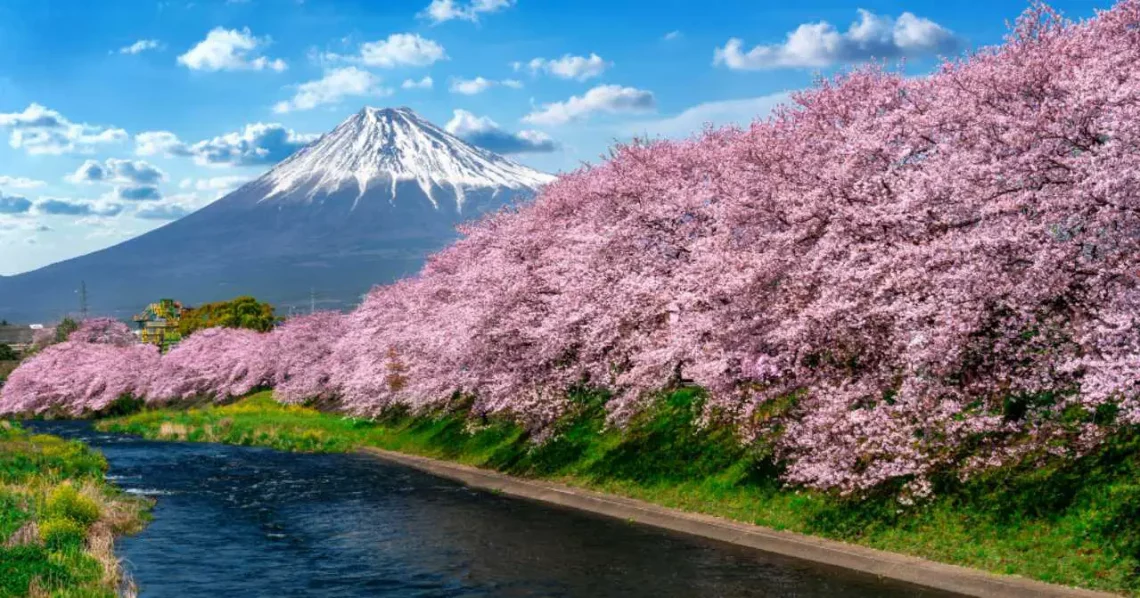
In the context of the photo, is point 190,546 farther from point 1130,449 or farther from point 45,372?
point 45,372

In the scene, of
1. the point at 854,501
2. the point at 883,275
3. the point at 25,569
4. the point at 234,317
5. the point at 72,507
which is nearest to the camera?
the point at 25,569

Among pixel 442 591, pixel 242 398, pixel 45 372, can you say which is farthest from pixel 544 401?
pixel 45 372

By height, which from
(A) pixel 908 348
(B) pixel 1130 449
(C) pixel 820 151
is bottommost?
(B) pixel 1130 449

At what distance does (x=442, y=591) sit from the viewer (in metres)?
21.1

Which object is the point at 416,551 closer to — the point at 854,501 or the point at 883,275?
the point at 854,501

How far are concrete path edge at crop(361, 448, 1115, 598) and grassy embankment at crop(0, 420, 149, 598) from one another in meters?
13.0

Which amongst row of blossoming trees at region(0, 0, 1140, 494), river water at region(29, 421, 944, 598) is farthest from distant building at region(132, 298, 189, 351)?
row of blossoming trees at region(0, 0, 1140, 494)

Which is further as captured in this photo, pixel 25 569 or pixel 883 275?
pixel 883 275

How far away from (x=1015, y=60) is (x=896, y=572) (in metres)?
12.6

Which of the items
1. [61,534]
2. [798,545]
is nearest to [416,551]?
[61,534]

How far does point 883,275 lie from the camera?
23922 millimetres

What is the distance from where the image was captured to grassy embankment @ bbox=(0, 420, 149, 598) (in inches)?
778

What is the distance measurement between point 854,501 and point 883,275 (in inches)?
220

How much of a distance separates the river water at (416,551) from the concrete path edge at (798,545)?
23.6 inches
